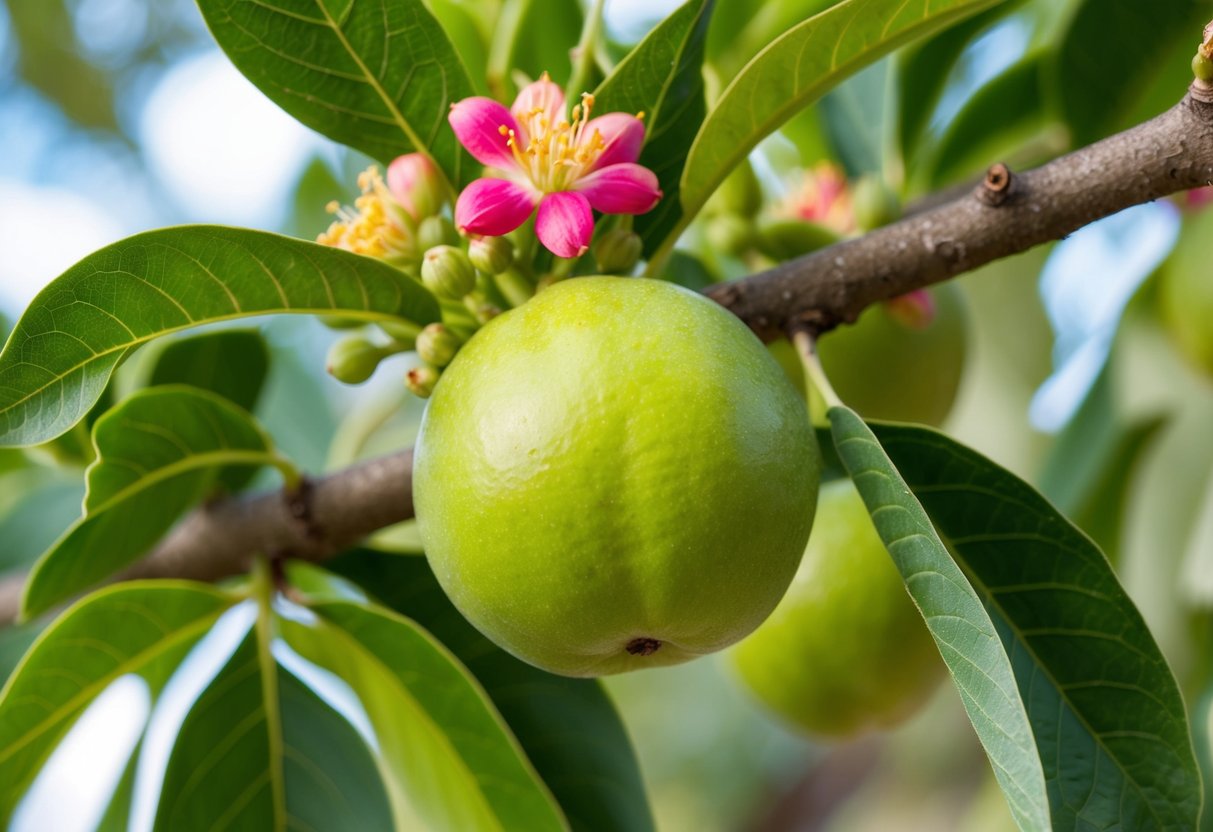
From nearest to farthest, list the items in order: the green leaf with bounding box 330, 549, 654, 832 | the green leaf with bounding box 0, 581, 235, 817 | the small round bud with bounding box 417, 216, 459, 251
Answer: the small round bud with bounding box 417, 216, 459, 251 < the green leaf with bounding box 0, 581, 235, 817 < the green leaf with bounding box 330, 549, 654, 832

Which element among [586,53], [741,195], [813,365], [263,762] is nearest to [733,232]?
[741,195]

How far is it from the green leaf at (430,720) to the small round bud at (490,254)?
47cm

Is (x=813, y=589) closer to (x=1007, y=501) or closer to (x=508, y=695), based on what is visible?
(x=508, y=695)

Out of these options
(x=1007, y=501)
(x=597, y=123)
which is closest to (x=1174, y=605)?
(x=1007, y=501)

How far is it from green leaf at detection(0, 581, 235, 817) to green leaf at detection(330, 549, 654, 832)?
0.33m

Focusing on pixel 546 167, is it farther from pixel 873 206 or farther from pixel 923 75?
pixel 923 75

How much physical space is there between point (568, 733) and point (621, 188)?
0.75 m

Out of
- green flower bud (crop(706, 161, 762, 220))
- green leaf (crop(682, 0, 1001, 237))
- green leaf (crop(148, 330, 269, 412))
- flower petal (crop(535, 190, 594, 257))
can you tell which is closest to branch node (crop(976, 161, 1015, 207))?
green leaf (crop(682, 0, 1001, 237))

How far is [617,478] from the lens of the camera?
1.00 m

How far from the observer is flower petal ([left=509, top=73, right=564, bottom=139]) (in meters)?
1.25

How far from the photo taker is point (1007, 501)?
1190 millimetres

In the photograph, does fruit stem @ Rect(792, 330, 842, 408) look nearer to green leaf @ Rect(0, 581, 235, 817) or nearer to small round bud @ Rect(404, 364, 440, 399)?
small round bud @ Rect(404, 364, 440, 399)

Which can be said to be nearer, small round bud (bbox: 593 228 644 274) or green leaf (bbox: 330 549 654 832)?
small round bud (bbox: 593 228 644 274)

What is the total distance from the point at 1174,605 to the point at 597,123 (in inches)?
68.3
